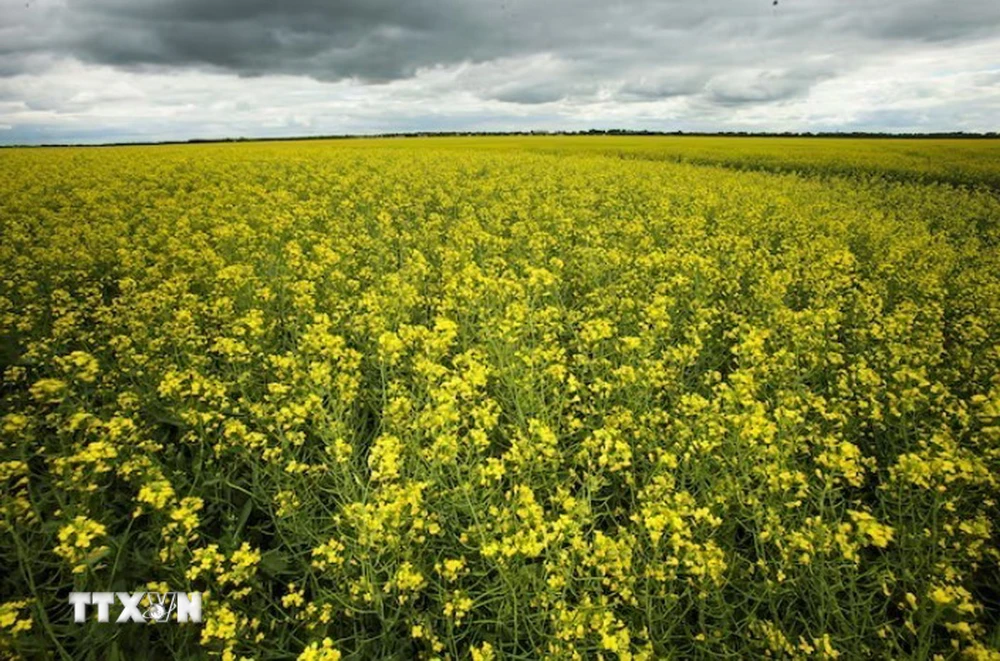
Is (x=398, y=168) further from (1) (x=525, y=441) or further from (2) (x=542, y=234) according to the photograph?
(1) (x=525, y=441)

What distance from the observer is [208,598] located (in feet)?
9.16

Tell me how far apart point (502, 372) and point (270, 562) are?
6.86 ft

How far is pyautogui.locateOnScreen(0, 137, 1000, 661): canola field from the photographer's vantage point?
2883mm

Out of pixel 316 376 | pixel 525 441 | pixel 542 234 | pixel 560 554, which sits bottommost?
pixel 560 554

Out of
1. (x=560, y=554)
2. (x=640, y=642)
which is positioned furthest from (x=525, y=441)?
(x=640, y=642)
